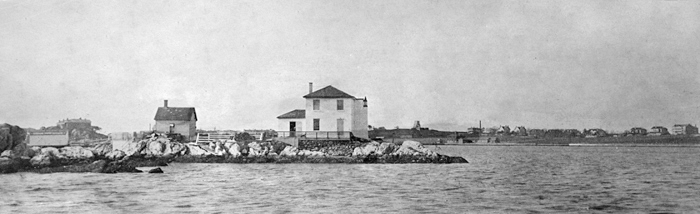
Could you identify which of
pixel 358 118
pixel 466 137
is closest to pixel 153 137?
pixel 358 118

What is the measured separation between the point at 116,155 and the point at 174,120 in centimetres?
1143

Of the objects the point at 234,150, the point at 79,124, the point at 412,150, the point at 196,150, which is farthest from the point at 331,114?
the point at 79,124

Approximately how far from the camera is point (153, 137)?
46656 mm

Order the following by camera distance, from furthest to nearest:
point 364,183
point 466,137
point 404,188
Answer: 1. point 466,137
2. point 364,183
3. point 404,188

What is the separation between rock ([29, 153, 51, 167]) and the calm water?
369 centimetres

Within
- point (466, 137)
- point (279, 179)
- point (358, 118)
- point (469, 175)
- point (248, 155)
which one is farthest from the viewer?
point (466, 137)

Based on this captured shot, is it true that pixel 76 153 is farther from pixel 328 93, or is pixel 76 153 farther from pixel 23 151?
pixel 328 93

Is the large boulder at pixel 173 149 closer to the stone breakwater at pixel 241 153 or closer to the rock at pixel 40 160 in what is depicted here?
the stone breakwater at pixel 241 153

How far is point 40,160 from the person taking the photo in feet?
119

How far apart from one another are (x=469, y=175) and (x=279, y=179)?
36.4 ft

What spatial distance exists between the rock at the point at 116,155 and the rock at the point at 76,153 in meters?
1.15

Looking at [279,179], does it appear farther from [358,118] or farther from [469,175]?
[358,118]

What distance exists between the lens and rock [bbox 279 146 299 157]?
44875mm

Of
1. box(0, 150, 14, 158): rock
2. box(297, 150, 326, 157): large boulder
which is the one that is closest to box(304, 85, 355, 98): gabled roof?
box(297, 150, 326, 157): large boulder
